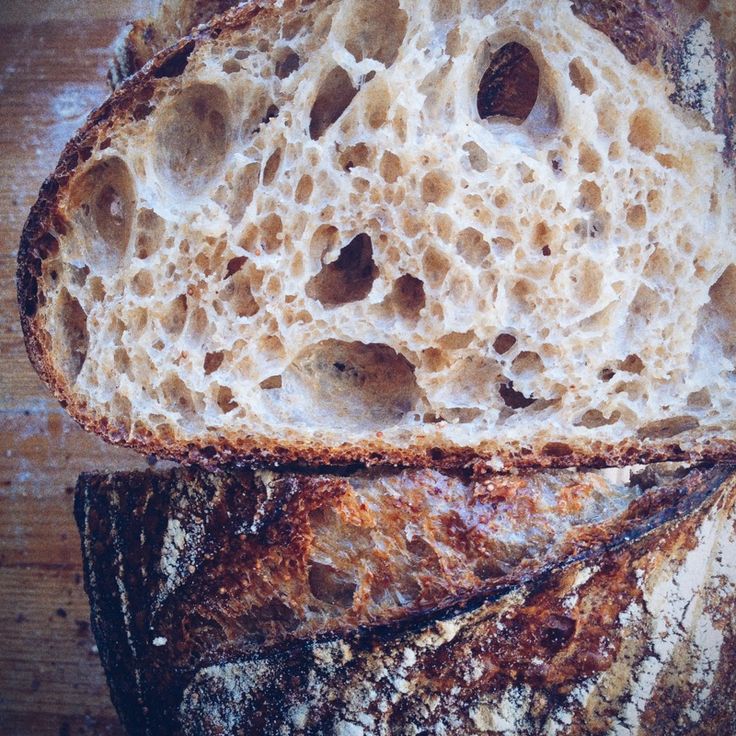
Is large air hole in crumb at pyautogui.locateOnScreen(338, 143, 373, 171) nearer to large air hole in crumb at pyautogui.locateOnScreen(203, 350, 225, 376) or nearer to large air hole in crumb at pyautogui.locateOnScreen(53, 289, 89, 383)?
large air hole in crumb at pyautogui.locateOnScreen(203, 350, 225, 376)

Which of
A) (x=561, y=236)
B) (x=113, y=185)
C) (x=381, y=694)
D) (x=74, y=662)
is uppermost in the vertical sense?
(x=561, y=236)

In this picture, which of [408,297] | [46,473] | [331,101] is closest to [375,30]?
[331,101]

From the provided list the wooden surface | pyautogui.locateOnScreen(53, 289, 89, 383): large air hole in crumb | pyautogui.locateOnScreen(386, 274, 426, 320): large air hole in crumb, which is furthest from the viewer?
the wooden surface

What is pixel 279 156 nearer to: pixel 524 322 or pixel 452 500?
pixel 524 322

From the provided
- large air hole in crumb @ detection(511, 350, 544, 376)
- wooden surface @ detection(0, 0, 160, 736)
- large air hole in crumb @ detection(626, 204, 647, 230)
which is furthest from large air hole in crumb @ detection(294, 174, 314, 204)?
wooden surface @ detection(0, 0, 160, 736)

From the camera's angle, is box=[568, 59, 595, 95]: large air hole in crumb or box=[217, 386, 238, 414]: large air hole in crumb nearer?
box=[568, 59, 595, 95]: large air hole in crumb

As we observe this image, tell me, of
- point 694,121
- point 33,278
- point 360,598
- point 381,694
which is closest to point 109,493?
point 33,278
